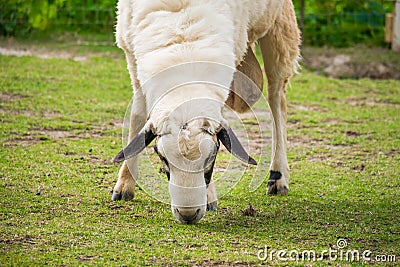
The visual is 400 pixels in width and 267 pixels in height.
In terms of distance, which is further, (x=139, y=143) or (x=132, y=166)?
(x=132, y=166)

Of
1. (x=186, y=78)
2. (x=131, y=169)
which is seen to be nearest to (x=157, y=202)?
(x=131, y=169)

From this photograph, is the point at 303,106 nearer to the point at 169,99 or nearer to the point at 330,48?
the point at 330,48

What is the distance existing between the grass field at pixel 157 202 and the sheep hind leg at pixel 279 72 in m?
0.19

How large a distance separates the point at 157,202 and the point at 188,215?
1.02 m

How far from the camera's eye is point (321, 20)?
14.5 m

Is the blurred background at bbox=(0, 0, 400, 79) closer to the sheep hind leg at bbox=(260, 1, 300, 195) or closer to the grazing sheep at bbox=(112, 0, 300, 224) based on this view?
the sheep hind leg at bbox=(260, 1, 300, 195)

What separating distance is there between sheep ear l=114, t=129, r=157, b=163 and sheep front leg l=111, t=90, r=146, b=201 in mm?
969

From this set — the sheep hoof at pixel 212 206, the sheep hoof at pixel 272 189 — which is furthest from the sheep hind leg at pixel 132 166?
the sheep hoof at pixel 272 189

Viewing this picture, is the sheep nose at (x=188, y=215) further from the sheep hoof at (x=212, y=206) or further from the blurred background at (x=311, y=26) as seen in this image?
the blurred background at (x=311, y=26)

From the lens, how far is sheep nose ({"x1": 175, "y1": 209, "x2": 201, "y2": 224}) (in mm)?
4719

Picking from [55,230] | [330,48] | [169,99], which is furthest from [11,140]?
[330,48]

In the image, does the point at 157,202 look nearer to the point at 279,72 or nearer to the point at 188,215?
the point at 188,215

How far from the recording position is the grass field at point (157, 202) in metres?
4.59

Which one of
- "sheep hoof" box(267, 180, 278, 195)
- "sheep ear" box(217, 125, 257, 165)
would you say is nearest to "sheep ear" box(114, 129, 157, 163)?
"sheep ear" box(217, 125, 257, 165)
